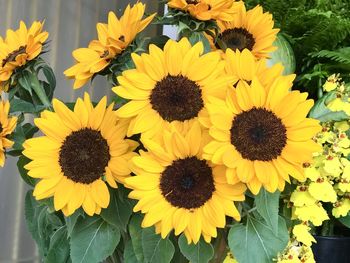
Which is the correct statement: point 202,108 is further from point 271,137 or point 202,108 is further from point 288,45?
point 288,45

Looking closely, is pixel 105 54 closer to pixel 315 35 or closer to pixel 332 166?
pixel 332 166

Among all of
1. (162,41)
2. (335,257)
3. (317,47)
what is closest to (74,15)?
(317,47)

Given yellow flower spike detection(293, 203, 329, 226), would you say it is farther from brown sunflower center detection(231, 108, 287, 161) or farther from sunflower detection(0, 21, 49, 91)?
sunflower detection(0, 21, 49, 91)

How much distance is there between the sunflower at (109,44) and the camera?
0.53 metres

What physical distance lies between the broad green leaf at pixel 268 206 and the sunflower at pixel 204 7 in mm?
175

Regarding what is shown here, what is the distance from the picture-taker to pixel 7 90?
59 cm

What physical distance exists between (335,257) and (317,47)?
0.31 meters

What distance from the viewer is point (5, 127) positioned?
0.52m

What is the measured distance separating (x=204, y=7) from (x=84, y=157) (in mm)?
182

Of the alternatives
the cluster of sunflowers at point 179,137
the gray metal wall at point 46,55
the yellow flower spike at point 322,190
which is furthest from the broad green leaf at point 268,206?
the gray metal wall at point 46,55

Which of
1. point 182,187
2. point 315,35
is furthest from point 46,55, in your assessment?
point 182,187

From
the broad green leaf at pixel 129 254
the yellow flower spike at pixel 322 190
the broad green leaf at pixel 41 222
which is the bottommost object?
the broad green leaf at pixel 41 222

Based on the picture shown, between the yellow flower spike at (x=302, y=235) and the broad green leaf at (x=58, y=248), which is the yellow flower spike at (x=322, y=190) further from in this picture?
the broad green leaf at (x=58, y=248)

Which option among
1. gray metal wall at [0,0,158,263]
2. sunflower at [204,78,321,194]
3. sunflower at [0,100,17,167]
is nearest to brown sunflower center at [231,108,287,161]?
sunflower at [204,78,321,194]
